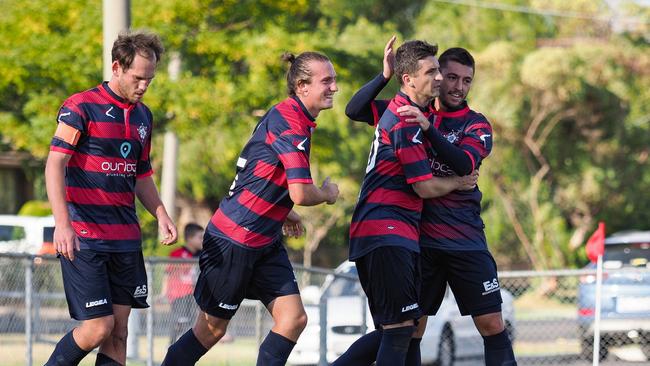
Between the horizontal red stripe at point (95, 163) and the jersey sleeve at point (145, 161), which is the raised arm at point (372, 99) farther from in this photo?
the horizontal red stripe at point (95, 163)

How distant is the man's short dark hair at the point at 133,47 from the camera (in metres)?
7.12

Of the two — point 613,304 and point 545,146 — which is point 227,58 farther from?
point 545,146

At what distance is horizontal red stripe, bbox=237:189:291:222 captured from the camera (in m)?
7.35

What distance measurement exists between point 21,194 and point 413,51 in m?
35.0

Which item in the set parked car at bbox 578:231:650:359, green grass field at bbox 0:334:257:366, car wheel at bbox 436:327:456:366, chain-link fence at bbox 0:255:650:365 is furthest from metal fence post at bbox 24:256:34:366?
parked car at bbox 578:231:650:359

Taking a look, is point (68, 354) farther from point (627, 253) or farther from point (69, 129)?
point (627, 253)

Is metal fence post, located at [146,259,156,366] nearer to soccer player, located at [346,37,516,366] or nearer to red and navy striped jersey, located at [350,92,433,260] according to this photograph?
soccer player, located at [346,37,516,366]

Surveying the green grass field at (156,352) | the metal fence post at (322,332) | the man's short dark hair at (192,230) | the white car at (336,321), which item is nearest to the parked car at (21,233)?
the man's short dark hair at (192,230)

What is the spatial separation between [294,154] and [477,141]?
1375 millimetres

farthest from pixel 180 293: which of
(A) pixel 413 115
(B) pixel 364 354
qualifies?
(A) pixel 413 115

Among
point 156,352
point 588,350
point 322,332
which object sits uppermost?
point 322,332

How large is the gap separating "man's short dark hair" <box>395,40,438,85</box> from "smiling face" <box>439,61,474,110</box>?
33 centimetres

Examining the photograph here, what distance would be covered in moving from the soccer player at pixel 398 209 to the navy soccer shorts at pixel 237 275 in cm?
48

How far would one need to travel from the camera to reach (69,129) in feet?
23.0
